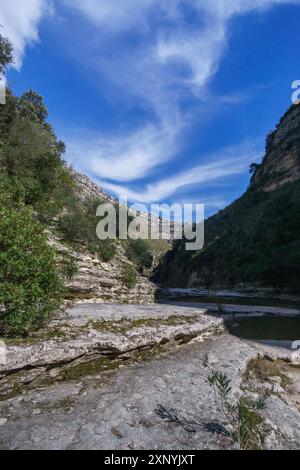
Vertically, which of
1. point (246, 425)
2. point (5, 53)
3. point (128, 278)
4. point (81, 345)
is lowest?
point (246, 425)

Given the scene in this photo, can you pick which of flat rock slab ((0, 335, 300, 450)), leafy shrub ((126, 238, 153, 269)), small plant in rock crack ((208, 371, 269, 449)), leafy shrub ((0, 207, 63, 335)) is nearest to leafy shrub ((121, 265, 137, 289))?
leafy shrub ((0, 207, 63, 335))

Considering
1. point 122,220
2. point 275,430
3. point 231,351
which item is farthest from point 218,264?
point 275,430

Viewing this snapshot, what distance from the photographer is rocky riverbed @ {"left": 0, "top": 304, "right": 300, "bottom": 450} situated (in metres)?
4.28

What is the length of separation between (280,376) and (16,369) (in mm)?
6935

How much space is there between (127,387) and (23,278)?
11.5 ft

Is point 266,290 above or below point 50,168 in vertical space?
below

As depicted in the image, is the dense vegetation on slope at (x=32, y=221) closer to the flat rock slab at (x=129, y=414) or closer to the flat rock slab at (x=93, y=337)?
the flat rock slab at (x=93, y=337)

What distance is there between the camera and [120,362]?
7473 mm

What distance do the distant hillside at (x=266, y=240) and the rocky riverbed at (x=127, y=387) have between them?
30492 millimetres

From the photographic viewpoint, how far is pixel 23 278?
6.71 metres

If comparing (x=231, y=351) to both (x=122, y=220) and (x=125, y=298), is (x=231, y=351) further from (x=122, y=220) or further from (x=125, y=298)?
(x=122, y=220)

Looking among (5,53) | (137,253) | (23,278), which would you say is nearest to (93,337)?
(23,278)

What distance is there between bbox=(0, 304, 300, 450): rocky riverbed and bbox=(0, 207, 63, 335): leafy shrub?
0.53m

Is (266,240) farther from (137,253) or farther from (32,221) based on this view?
(32,221)
